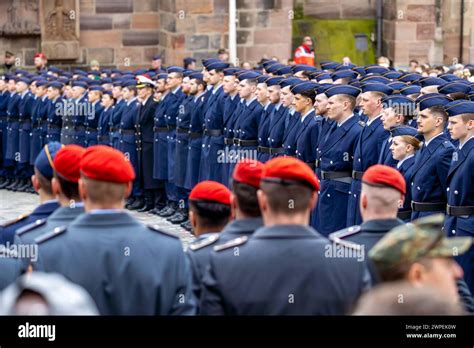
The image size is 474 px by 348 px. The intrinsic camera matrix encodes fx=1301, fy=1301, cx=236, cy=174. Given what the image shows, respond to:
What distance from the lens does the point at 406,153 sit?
426 inches

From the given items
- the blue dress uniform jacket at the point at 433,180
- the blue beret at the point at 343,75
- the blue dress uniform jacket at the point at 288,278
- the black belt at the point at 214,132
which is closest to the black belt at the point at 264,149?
the black belt at the point at 214,132

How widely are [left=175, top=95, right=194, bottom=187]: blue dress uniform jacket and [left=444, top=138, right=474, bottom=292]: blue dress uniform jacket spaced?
7475 mm

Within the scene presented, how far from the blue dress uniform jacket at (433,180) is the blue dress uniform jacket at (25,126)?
37.3 feet

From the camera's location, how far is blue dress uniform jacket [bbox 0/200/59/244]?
269 inches

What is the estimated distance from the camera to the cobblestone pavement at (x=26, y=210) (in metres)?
16.2

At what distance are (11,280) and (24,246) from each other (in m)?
0.21

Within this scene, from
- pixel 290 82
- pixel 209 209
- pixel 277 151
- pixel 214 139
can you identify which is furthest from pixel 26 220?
pixel 214 139

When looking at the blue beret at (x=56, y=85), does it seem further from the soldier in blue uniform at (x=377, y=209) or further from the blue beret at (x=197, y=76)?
the soldier in blue uniform at (x=377, y=209)

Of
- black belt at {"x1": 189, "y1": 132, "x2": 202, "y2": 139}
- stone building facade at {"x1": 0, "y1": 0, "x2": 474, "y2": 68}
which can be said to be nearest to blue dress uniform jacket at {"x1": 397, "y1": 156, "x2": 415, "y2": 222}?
black belt at {"x1": 189, "y1": 132, "x2": 202, "y2": 139}

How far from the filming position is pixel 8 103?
21.2m

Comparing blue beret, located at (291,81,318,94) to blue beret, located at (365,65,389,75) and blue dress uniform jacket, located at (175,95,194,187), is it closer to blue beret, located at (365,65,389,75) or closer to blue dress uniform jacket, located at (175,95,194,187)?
blue dress uniform jacket, located at (175,95,194,187)
